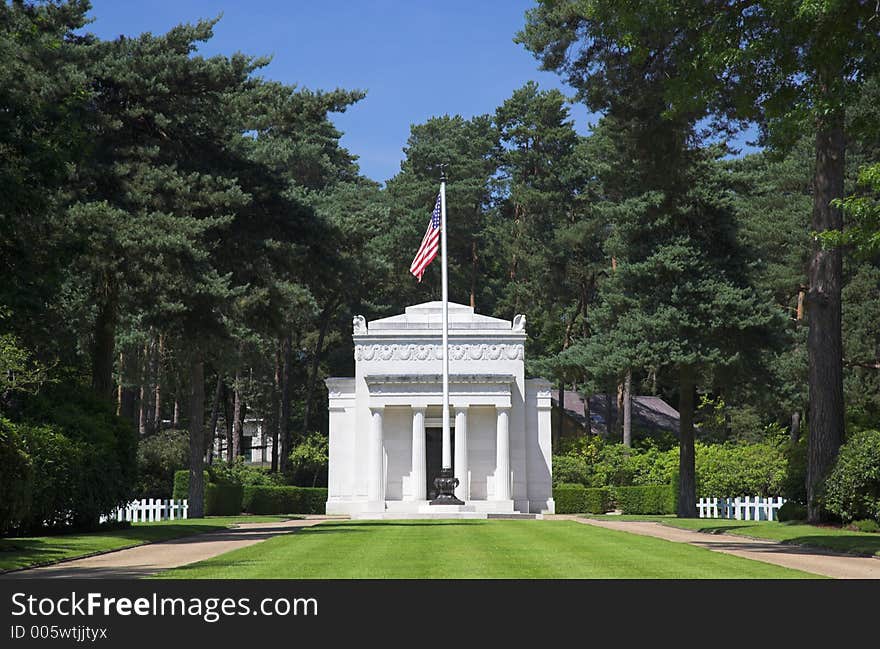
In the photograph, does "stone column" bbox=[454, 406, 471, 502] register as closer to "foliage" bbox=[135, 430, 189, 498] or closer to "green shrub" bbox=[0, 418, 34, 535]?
"foliage" bbox=[135, 430, 189, 498]

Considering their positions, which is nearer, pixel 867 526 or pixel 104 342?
pixel 867 526

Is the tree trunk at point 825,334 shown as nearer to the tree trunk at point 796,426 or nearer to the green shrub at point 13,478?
the green shrub at point 13,478

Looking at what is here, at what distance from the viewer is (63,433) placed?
82.7 feet

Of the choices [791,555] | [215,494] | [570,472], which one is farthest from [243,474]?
[791,555]

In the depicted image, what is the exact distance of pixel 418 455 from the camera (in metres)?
53.0

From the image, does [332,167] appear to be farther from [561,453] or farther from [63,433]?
[63,433]

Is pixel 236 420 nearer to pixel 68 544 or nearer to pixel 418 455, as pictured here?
pixel 418 455

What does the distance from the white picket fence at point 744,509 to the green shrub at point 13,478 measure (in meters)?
24.0

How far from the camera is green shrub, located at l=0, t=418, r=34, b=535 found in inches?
776

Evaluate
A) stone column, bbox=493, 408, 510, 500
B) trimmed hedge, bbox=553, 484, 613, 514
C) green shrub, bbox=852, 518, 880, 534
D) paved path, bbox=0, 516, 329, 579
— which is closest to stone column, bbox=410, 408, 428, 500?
stone column, bbox=493, 408, 510, 500

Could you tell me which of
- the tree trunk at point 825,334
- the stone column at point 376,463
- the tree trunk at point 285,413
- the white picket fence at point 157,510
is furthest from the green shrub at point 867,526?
the tree trunk at point 285,413

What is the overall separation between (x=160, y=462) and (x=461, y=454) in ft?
44.1
